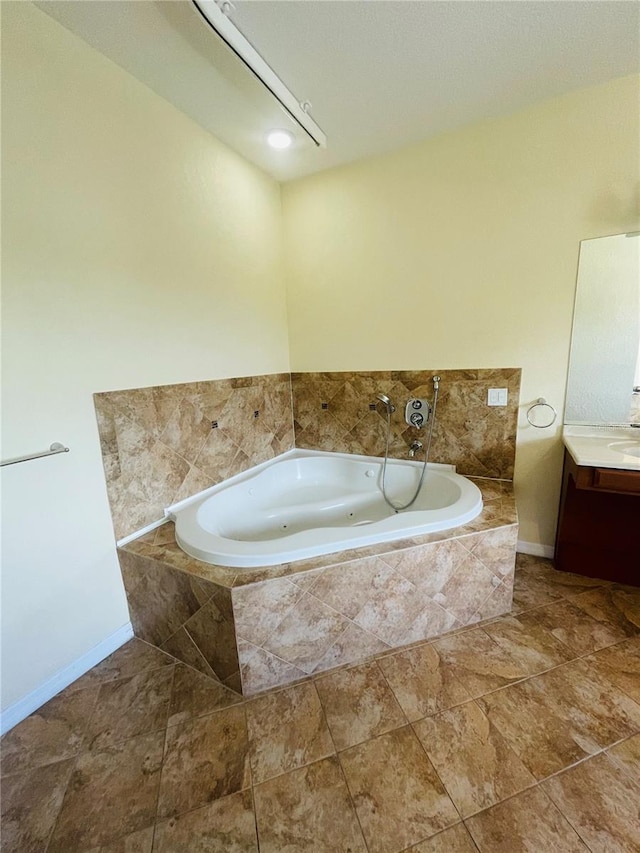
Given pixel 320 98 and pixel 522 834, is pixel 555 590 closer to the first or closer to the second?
pixel 522 834

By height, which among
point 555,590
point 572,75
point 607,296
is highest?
point 572,75

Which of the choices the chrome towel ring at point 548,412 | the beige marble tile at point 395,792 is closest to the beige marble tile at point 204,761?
the beige marble tile at point 395,792

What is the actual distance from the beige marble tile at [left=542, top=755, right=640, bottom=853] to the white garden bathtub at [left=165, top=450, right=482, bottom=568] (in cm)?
86

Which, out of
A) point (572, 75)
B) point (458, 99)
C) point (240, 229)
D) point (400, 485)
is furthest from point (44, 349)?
point (572, 75)

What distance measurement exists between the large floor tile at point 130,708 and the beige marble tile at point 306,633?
1.65 feet

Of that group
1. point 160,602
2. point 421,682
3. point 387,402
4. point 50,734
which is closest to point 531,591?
point 421,682

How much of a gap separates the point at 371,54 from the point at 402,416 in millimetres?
1895

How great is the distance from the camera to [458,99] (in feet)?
5.76

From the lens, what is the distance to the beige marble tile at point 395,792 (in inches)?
37.6

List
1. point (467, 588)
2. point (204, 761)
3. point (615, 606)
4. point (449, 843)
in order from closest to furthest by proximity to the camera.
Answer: point (449, 843)
point (204, 761)
point (467, 588)
point (615, 606)

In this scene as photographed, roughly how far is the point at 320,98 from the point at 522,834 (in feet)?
9.89

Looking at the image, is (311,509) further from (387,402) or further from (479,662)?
(479,662)

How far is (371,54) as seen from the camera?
1485 millimetres

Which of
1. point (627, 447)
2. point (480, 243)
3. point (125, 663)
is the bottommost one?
point (125, 663)
